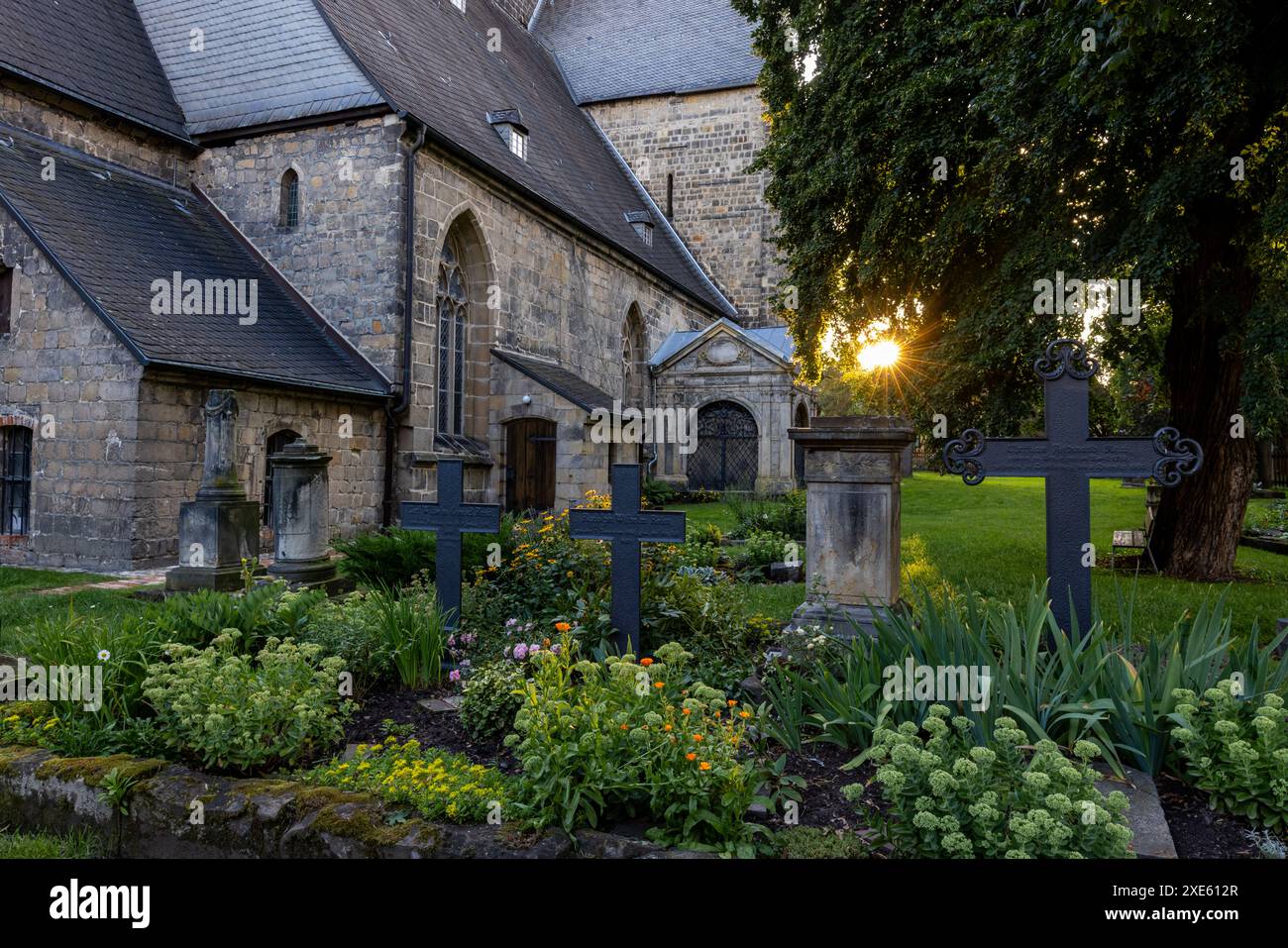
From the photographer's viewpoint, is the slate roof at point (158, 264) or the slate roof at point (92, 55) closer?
the slate roof at point (158, 264)

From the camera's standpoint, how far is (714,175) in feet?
85.7

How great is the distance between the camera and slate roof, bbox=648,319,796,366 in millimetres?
22422

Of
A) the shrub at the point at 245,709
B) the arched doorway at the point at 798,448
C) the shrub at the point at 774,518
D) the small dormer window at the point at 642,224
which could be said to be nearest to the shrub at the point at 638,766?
the shrub at the point at 245,709

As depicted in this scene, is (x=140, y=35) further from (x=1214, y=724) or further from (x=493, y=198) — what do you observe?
(x=1214, y=724)

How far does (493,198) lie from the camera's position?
1503 cm

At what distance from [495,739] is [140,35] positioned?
16.1m

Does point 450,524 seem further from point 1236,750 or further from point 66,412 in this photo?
point 66,412

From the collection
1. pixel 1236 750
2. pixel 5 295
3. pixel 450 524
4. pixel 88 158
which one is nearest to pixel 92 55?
pixel 88 158

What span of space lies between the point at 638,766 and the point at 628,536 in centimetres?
185

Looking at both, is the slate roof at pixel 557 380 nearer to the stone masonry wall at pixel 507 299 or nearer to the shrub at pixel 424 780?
the stone masonry wall at pixel 507 299

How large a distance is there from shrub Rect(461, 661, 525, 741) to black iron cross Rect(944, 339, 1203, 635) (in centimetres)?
276

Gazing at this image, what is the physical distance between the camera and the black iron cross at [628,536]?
460 centimetres

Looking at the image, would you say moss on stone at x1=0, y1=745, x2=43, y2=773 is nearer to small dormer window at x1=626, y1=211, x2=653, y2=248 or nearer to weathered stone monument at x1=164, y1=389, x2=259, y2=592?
weathered stone monument at x1=164, y1=389, x2=259, y2=592

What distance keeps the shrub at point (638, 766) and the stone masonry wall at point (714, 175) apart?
2367 cm
